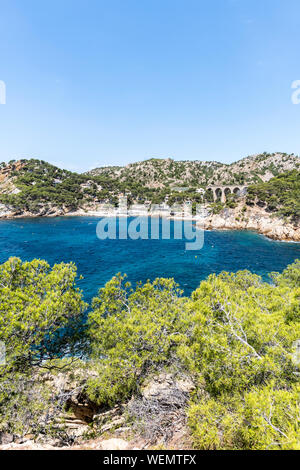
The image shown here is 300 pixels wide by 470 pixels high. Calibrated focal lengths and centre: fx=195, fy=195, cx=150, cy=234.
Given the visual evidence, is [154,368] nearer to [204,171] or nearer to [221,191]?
[221,191]

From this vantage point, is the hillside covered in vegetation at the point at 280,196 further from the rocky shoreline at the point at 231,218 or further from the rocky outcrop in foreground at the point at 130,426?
the rocky outcrop in foreground at the point at 130,426

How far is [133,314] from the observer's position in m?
12.3

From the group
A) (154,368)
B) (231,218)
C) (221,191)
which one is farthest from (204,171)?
(154,368)

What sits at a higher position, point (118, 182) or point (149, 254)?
point (118, 182)

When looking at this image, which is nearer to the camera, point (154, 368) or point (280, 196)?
point (154, 368)

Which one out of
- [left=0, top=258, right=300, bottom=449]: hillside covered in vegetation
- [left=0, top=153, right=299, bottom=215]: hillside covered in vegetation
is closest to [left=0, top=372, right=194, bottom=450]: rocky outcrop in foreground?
[left=0, top=258, right=300, bottom=449]: hillside covered in vegetation

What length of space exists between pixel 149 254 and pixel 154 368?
36.6m

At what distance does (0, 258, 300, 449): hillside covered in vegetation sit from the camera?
7.06 meters

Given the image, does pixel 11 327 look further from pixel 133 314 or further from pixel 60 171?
pixel 60 171

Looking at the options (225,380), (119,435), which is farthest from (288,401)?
(119,435)

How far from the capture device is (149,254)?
47.2 meters

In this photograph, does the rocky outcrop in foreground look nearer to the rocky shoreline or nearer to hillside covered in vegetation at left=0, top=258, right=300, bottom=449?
hillside covered in vegetation at left=0, top=258, right=300, bottom=449
